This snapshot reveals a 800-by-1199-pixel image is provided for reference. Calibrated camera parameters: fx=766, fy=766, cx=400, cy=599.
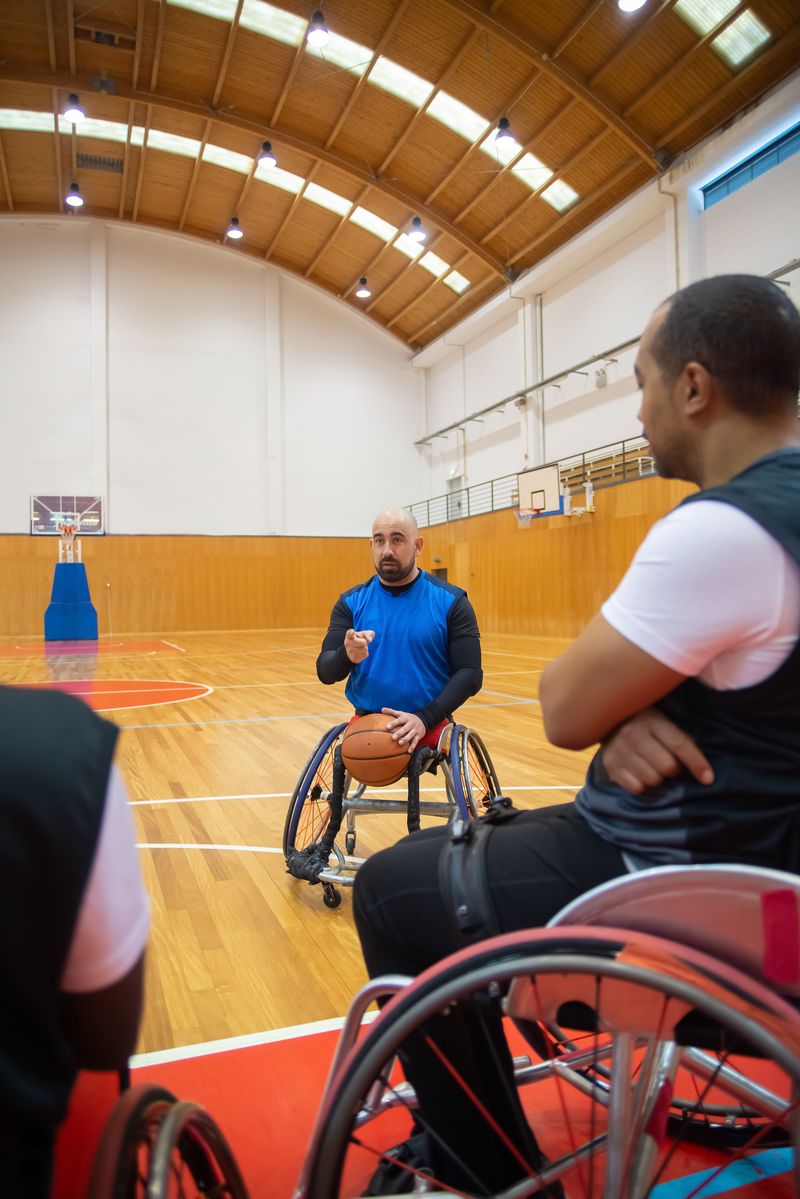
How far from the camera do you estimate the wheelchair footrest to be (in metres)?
2.65

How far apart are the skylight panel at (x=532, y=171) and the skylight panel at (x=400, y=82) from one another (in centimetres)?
195

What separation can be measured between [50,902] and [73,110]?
15722mm

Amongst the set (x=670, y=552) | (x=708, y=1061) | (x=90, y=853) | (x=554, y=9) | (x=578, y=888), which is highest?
(x=554, y=9)

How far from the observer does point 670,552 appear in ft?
2.93

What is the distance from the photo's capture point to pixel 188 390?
18250 millimetres

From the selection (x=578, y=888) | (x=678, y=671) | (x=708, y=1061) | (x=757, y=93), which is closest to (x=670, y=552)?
(x=678, y=671)

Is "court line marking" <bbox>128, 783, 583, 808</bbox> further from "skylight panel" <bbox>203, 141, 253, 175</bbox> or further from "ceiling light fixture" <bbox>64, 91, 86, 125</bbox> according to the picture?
"skylight panel" <bbox>203, 141, 253, 175</bbox>

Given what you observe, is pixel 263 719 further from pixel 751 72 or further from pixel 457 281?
pixel 457 281

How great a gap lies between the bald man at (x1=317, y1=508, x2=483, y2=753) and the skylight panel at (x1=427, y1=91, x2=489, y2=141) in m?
12.8

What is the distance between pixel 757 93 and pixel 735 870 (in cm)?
1290

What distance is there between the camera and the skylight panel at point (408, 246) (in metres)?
16.7

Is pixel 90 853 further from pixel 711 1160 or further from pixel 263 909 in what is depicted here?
pixel 263 909

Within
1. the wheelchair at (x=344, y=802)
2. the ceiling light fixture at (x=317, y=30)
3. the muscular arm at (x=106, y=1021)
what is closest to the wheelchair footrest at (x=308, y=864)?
the wheelchair at (x=344, y=802)

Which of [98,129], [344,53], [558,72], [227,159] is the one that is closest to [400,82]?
[344,53]
